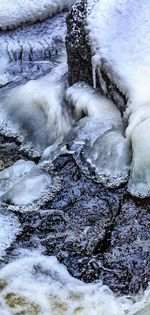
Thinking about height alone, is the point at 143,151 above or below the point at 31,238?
above

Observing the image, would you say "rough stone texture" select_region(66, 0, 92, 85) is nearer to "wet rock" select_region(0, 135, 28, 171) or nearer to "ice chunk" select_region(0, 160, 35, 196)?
"wet rock" select_region(0, 135, 28, 171)

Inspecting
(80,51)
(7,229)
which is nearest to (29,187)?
(7,229)

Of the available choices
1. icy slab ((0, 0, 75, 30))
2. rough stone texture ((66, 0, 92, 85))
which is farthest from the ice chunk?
icy slab ((0, 0, 75, 30))

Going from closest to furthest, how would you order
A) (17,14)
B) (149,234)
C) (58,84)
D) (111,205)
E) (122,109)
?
(149,234) → (111,205) → (122,109) → (58,84) → (17,14)

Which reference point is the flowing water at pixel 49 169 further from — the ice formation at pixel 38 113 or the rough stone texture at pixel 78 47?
the rough stone texture at pixel 78 47

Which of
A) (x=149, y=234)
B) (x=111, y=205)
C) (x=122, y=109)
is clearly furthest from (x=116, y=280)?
(x=122, y=109)

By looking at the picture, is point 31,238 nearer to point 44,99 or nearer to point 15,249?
point 15,249
